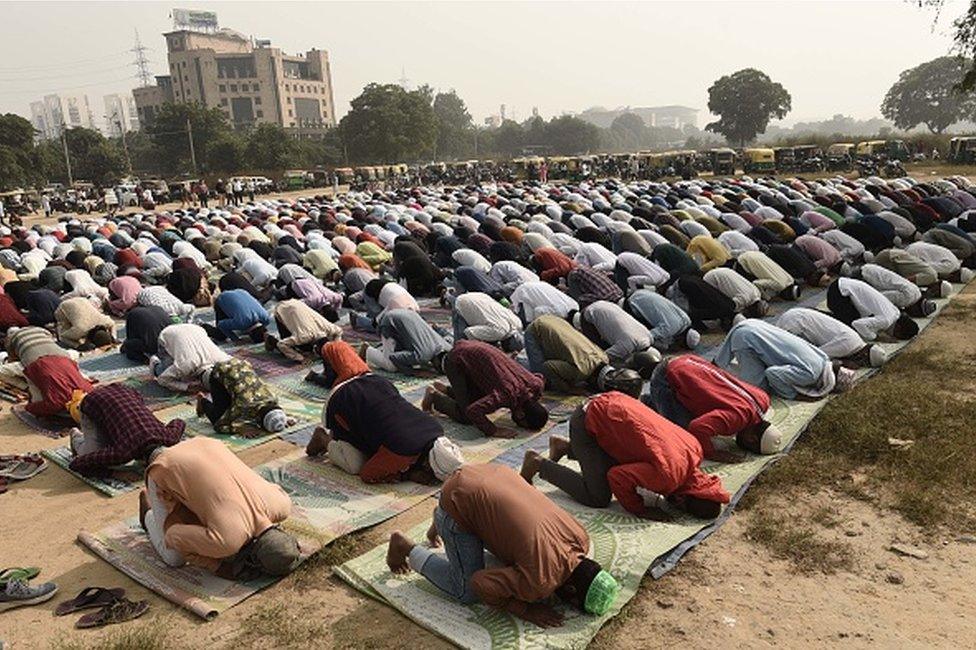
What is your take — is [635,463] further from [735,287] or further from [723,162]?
[723,162]

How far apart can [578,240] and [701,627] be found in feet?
31.1

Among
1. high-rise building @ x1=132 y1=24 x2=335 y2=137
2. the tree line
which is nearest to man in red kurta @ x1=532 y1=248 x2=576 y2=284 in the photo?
the tree line

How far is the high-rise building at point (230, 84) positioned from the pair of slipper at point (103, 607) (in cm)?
9049

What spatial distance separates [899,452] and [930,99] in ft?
254

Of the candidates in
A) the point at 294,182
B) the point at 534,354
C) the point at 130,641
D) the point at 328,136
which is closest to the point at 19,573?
the point at 130,641

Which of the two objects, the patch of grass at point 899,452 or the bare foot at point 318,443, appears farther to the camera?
the bare foot at point 318,443

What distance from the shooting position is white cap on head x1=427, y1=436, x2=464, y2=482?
4543mm

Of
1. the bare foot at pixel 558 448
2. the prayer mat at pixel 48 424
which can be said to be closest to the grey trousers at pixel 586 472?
the bare foot at pixel 558 448

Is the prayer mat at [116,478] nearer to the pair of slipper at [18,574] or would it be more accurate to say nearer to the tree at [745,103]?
the pair of slipper at [18,574]

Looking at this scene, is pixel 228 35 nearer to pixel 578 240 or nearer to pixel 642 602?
pixel 578 240

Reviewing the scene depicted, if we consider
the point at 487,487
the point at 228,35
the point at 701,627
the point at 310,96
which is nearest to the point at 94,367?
the point at 487,487

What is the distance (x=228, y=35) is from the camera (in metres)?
103

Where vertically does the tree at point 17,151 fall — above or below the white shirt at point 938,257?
above

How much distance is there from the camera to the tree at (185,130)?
5459cm
